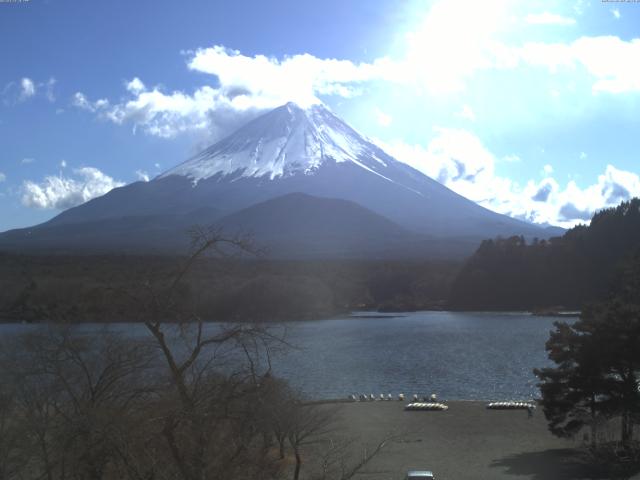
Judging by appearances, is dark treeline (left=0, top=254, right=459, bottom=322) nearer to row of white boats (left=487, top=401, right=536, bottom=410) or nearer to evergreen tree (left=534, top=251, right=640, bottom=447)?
evergreen tree (left=534, top=251, right=640, bottom=447)

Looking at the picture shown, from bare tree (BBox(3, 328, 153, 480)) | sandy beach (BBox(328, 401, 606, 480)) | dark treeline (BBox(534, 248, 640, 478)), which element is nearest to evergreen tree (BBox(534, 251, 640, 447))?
dark treeline (BBox(534, 248, 640, 478))

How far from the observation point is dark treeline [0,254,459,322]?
5.20m

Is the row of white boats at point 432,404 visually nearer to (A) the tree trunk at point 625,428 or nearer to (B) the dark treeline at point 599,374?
(B) the dark treeline at point 599,374

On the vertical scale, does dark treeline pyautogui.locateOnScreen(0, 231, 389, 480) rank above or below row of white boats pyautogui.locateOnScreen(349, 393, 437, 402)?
above

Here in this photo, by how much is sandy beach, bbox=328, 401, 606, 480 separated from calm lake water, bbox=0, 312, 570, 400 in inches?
92.8

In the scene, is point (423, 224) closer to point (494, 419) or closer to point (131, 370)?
point (494, 419)

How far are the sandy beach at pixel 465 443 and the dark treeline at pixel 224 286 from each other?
3.48m

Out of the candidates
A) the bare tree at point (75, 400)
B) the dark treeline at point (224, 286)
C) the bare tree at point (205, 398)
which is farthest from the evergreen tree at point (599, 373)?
the bare tree at point (205, 398)

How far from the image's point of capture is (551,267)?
210 feet

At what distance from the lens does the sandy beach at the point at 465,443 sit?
39.3 feet

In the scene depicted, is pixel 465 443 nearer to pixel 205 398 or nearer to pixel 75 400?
pixel 75 400

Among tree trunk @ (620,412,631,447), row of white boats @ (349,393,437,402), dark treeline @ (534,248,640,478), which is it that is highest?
dark treeline @ (534,248,640,478)

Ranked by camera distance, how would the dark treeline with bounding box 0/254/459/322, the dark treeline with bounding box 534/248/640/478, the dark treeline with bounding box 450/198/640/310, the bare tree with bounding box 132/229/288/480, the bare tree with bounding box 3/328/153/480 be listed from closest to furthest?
the bare tree with bounding box 132/229/288/480 < the bare tree with bounding box 3/328/153/480 < the dark treeline with bounding box 0/254/459/322 < the dark treeline with bounding box 534/248/640/478 < the dark treeline with bounding box 450/198/640/310

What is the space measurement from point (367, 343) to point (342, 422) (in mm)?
20617
